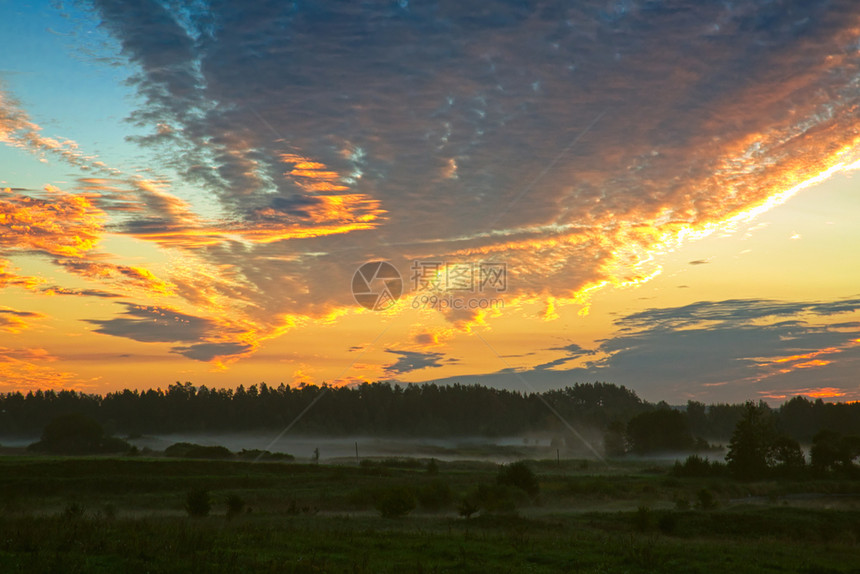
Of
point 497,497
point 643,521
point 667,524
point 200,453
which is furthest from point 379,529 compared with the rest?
point 200,453

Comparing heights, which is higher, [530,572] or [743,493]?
[530,572]

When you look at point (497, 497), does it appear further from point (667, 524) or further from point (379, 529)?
point (379, 529)

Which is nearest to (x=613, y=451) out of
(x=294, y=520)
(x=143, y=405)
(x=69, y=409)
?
(x=294, y=520)

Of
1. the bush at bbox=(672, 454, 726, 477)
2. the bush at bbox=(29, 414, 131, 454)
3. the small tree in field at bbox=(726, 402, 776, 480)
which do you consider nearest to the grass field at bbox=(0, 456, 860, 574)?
the small tree in field at bbox=(726, 402, 776, 480)

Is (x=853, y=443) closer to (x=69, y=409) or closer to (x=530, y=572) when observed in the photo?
(x=530, y=572)

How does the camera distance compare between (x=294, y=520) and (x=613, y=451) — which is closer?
(x=294, y=520)

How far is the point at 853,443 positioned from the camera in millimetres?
71875

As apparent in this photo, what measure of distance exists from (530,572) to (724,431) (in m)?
198

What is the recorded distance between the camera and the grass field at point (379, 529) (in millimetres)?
18859

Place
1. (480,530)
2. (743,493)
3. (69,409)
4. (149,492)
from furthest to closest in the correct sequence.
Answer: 1. (69,409)
2. (743,493)
3. (149,492)
4. (480,530)

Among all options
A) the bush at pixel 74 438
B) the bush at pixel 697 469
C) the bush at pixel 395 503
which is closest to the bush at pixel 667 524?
the bush at pixel 395 503

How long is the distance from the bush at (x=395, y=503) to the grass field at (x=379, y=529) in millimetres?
867

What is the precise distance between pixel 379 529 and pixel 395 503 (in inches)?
293

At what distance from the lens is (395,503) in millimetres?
37156
